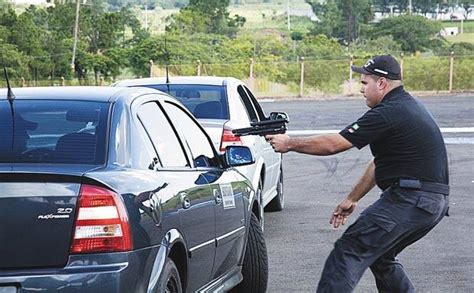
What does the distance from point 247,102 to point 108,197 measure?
22.9ft

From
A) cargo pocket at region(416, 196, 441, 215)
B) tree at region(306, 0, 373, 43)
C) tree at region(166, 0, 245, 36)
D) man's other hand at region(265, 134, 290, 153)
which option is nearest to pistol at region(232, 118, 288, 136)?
man's other hand at region(265, 134, 290, 153)

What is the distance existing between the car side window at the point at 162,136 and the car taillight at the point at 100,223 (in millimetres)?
1089

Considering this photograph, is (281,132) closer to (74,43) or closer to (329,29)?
(74,43)

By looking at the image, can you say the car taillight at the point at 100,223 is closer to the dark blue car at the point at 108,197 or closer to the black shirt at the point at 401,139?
the dark blue car at the point at 108,197

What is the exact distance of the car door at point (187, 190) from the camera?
6.31m

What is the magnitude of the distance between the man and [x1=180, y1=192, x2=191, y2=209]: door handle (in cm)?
88

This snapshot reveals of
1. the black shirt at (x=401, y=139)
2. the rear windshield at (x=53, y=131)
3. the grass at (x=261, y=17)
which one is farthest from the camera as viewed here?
the grass at (x=261, y=17)

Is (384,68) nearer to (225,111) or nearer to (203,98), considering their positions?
(225,111)

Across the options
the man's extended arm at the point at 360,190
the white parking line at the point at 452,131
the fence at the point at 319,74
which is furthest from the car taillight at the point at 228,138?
the fence at the point at 319,74

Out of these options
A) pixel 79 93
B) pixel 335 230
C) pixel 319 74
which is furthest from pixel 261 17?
pixel 79 93

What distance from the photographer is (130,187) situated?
552cm

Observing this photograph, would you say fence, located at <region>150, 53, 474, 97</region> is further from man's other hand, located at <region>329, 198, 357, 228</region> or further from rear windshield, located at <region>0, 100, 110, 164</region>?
rear windshield, located at <region>0, 100, 110, 164</region>

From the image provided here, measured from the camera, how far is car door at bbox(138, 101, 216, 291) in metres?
6.31

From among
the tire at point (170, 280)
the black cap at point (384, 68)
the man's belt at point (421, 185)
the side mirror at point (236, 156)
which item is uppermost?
the black cap at point (384, 68)
